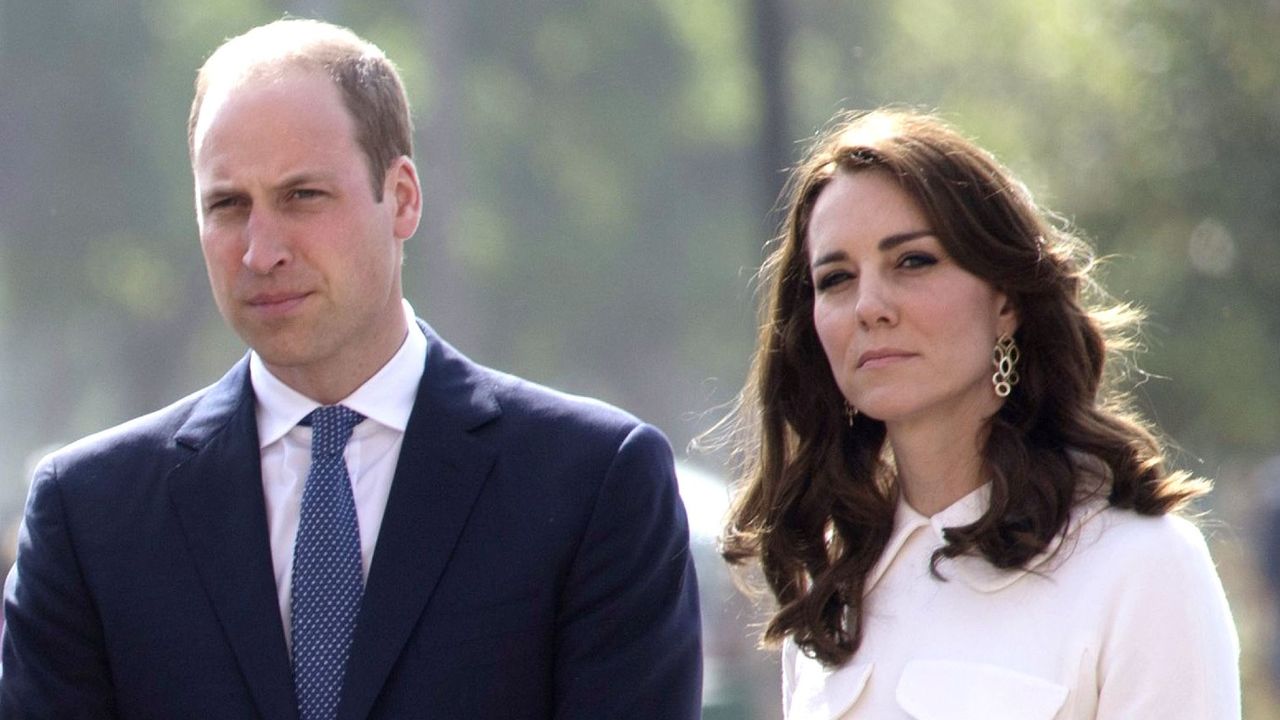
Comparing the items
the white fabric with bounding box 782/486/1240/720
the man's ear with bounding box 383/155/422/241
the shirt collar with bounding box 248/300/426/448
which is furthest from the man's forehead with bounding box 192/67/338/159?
the white fabric with bounding box 782/486/1240/720

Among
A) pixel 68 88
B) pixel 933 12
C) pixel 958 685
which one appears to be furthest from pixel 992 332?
pixel 933 12

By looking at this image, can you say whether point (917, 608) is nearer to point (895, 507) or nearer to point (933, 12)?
point (895, 507)

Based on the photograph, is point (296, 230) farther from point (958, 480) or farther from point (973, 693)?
point (973, 693)

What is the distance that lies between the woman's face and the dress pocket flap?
0.39 m

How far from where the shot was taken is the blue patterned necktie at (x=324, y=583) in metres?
2.79

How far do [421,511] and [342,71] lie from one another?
0.70 metres

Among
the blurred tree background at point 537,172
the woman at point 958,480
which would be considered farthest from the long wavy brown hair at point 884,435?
the blurred tree background at point 537,172

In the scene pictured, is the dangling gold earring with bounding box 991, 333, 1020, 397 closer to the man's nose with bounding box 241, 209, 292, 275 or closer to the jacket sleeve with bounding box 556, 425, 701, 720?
the jacket sleeve with bounding box 556, 425, 701, 720

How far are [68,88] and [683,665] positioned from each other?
463 cm

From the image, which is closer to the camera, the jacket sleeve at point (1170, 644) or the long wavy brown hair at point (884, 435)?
the jacket sleeve at point (1170, 644)

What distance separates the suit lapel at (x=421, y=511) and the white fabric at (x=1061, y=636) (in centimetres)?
61

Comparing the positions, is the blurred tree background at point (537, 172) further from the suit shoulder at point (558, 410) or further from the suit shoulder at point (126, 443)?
the suit shoulder at point (126, 443)

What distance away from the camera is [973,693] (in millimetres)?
2695

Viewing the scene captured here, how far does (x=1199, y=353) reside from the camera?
10.4 metres
